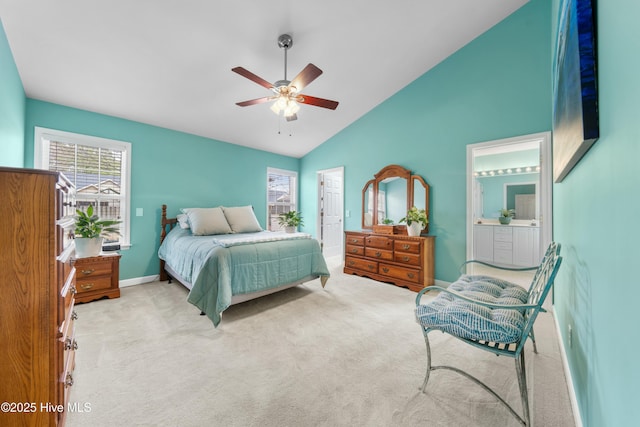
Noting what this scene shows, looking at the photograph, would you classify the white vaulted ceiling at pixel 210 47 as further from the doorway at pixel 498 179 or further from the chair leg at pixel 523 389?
the chair leg at pixel 523 389

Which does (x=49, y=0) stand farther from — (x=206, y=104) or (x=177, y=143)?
(x=177, y=143)

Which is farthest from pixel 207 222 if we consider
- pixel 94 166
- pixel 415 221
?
pixel 415 221

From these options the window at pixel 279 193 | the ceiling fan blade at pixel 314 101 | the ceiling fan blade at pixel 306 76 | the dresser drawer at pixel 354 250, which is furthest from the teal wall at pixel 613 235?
→ the window at pixel 279 193

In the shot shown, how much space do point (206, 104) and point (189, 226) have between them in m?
1.81

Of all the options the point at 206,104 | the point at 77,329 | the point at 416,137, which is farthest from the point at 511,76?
the point at 77,329

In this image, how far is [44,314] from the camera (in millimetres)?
1004

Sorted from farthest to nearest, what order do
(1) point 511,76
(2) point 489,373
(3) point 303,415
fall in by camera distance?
(1) point 511,76, (2) point 489,373, (3) point 303,415

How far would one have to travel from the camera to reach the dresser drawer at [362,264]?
3958 mm

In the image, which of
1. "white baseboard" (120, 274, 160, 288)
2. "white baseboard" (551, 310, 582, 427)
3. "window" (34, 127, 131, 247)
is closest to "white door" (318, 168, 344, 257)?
"white baseboard" (120, 274, 160, 288)

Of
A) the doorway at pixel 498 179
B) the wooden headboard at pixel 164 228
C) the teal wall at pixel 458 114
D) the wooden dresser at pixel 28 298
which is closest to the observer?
the wooden dresser at pixel 28 298

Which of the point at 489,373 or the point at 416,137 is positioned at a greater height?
the point at 416,137

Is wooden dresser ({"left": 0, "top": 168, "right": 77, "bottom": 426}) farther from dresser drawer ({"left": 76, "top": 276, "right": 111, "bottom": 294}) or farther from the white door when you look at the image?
the white door

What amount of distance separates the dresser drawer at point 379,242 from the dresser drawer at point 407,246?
0.29 feet

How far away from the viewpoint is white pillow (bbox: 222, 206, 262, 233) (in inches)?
157
